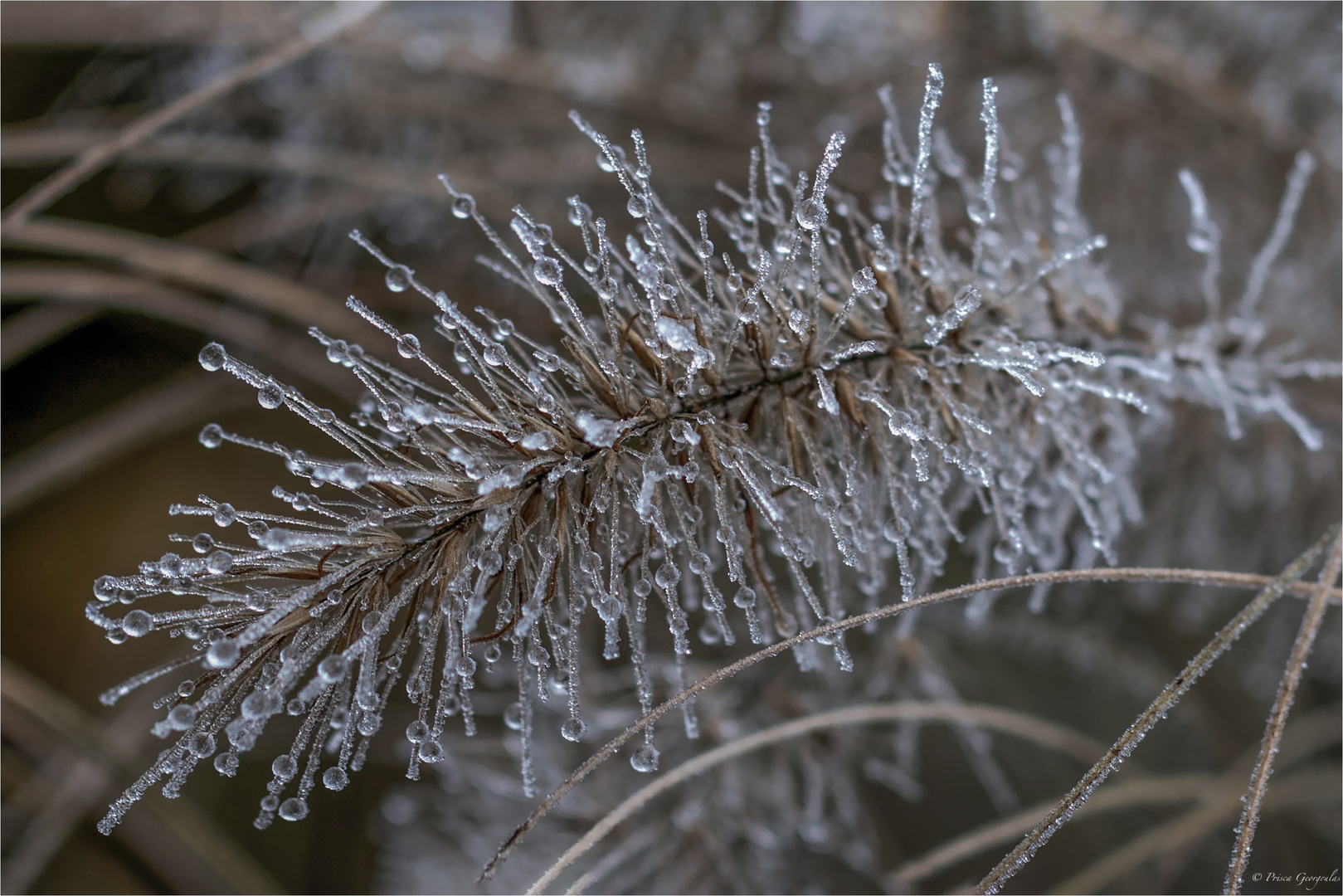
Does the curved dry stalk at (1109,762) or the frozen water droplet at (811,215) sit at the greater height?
the frozen water droplet at (811,215)

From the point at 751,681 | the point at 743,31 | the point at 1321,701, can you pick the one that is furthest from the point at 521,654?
the point at 1321,701

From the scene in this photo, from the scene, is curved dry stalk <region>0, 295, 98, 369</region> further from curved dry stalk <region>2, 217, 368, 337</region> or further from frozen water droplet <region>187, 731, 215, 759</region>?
frozen water droplet <region>187, 731, 215, 759</region>

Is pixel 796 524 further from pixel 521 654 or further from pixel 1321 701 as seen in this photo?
pixel 1321 701

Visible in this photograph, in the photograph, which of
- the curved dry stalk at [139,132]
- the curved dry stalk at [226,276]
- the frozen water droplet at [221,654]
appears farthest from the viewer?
the curved dry stalk at [226,276]

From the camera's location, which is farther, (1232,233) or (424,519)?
(1232,233)

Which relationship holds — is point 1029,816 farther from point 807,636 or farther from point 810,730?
point 807,636

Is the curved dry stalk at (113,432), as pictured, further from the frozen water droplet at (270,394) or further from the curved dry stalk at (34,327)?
the frozen water droplet at (270,394)

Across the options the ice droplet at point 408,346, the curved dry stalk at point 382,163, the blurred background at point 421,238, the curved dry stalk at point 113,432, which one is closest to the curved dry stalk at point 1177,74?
the blurred background at point 421,238
